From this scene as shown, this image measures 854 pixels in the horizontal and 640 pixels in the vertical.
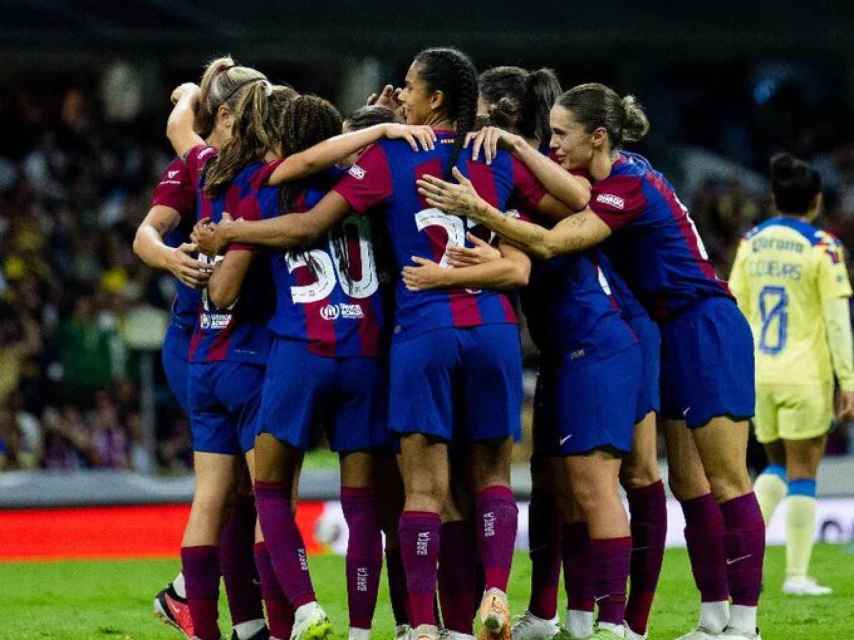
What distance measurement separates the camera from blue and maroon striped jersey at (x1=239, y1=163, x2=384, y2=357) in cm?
658

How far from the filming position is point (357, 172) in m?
6.50

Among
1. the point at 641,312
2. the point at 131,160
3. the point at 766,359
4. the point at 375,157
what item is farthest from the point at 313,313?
the point at 131,160

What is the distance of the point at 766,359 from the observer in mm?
9695

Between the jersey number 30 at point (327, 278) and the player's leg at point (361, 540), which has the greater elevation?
the jersey number 30 at point (327, 278)

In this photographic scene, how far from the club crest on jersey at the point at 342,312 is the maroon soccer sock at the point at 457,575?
87 centimetres

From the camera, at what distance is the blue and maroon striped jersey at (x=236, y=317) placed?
6852mm

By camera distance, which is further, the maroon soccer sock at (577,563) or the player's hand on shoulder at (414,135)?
the maroon soccer sock at (577,563)

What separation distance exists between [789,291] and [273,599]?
151 inches

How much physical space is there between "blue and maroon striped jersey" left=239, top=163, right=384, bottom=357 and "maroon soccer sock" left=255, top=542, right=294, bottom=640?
81 centimetres

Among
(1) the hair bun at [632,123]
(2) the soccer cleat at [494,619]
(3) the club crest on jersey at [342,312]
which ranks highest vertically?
(1) the hair bun at [632,123]

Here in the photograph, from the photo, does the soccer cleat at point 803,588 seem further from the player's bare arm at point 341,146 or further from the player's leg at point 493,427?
the player's bare arm at point 341,146

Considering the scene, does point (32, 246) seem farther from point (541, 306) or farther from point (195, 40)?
point (541, 306)

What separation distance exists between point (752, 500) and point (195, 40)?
1188 centimetres

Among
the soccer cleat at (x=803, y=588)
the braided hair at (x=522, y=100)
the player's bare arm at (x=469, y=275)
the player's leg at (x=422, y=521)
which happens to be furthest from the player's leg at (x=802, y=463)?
the player's leg at (x=422, y=521)
